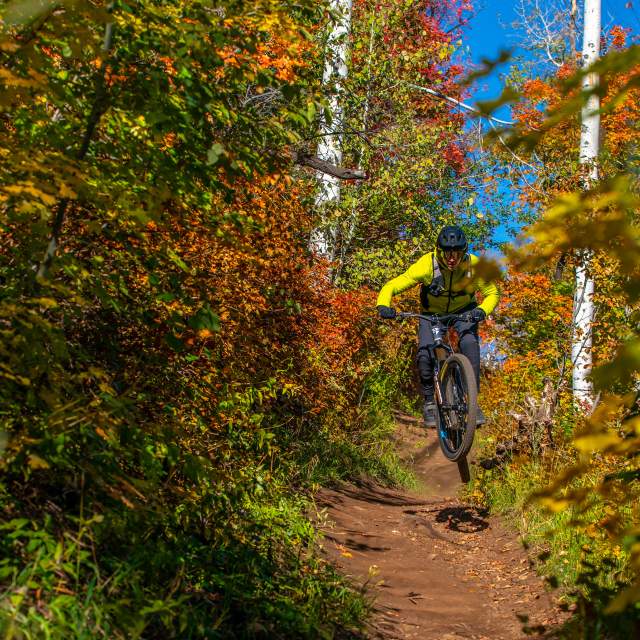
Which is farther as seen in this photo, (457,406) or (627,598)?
(457,406)

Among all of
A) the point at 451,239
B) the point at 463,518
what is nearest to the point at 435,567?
the point at 463,518

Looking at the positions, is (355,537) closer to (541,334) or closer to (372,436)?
(372,436)

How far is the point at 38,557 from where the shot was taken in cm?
301

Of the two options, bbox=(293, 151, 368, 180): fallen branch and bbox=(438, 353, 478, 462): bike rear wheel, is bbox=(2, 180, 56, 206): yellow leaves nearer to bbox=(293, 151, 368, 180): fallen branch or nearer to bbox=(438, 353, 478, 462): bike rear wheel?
bbox=(438, 353, 478, 462): bike rear wheel

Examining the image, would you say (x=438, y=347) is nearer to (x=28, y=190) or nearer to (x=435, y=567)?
(x=435, y=567)

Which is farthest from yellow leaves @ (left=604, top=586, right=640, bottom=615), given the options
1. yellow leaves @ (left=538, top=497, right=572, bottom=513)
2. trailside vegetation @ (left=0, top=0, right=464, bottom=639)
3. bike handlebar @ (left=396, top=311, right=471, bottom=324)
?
bike handlebar @ (left=396, top=311, right=471, bottom=324)

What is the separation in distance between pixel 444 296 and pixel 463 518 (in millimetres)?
2389

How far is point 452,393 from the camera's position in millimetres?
7977

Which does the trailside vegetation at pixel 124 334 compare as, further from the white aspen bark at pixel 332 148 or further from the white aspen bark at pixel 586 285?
the white aspen bark at pixel 332 148

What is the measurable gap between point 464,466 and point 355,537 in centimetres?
184

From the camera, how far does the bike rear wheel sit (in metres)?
7.49

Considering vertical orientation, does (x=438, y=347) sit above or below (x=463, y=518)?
above

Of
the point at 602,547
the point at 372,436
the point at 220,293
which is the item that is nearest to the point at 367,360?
the point at 372,436

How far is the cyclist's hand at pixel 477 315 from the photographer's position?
7734mm
